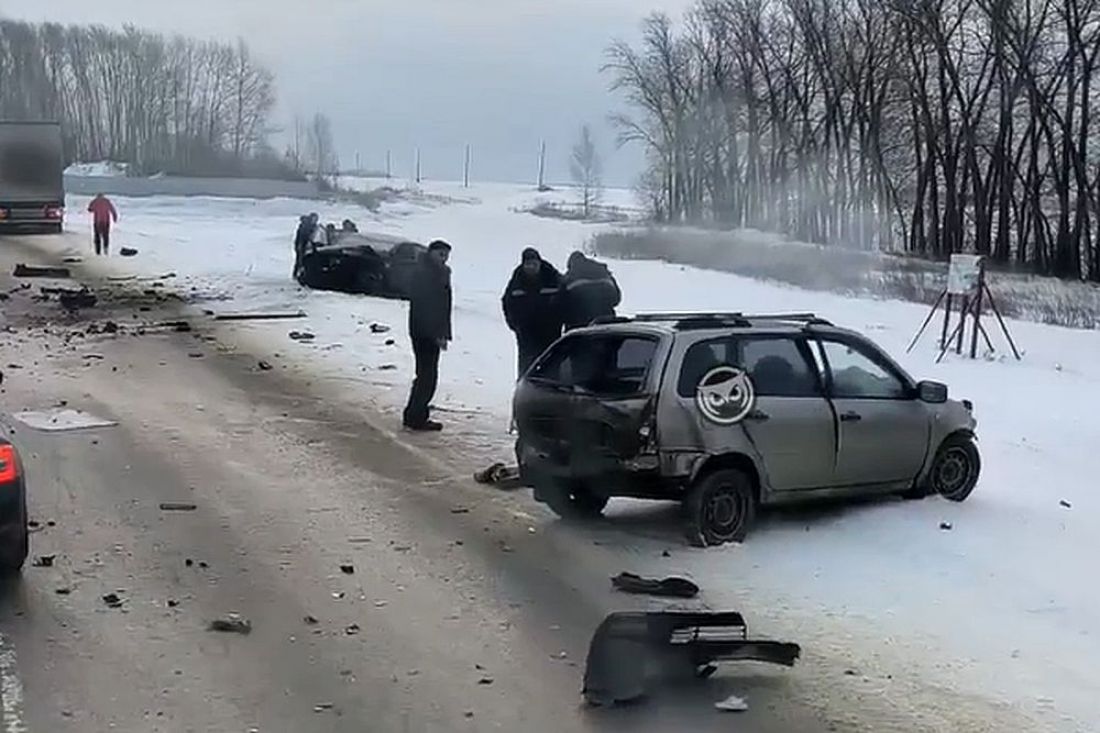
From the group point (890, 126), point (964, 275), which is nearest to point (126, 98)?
point (890, 126)

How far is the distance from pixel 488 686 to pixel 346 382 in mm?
10268

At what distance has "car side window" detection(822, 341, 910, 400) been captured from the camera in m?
9.35

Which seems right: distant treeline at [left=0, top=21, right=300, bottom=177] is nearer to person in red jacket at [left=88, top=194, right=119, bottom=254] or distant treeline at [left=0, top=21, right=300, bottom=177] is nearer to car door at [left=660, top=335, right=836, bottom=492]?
person in red jacket at [left=88, top=194, right=119, bottom=254]

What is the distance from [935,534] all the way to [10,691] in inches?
233

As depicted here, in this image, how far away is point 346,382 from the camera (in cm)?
1599

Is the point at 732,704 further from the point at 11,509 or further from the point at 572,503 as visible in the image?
the point at 11,509

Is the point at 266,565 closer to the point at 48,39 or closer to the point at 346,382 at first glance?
the point at 346,382

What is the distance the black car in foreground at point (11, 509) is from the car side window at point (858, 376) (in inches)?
208

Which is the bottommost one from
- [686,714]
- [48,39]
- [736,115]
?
[686,714]

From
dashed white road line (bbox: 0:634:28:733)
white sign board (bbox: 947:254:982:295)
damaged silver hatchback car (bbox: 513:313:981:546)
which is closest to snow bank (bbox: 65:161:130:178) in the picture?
white sign board (bbox: 947:254:982:295)

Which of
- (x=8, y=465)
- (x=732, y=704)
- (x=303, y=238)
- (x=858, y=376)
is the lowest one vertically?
(x=732, y=704)

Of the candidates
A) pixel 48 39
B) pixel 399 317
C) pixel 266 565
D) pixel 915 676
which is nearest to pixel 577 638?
pixel 915 676

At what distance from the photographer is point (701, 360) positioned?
28.5 feet

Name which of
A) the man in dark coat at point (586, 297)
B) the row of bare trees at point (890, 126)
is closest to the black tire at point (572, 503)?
the man in dark coat at point (586, 297)
